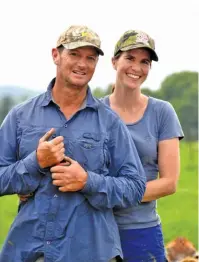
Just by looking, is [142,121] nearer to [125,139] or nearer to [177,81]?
[125,139]

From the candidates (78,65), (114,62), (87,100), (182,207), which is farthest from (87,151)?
(182,207)

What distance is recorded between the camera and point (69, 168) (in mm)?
3025

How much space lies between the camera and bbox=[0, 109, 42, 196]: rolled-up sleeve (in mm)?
3090

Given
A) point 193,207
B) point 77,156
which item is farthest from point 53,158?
point 193,207

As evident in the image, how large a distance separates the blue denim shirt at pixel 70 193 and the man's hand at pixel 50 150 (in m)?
0.05

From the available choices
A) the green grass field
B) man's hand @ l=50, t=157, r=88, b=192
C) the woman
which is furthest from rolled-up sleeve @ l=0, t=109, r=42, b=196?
the green grass field

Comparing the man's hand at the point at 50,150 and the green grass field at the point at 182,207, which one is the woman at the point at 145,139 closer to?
the man's hand at the point at 50,150

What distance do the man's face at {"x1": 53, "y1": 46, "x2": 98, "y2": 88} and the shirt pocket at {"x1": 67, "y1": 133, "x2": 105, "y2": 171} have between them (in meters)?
0.25

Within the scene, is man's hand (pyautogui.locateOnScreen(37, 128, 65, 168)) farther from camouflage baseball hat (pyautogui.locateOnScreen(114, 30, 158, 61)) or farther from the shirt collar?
camouflage baseball hat (pyautogui.locateOnScreen(114, 30, 158, 61))

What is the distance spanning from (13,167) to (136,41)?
0.98m

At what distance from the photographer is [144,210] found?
11.8 ft

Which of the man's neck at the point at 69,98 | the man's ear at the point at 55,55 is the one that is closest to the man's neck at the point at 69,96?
the man's neck at the point at 69,98

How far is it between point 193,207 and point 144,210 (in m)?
6.65

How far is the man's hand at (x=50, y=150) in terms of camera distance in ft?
9.86
